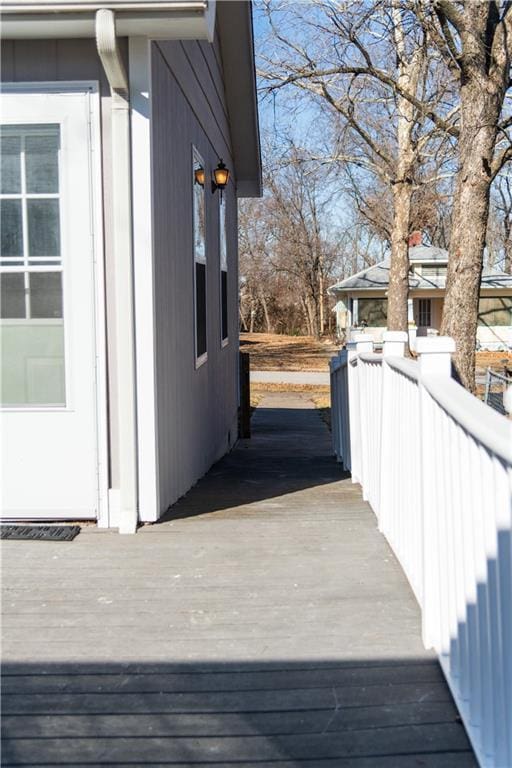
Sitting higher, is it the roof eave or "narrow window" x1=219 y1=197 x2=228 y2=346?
the roof eave

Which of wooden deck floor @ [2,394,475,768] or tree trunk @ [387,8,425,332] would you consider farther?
tree trunk @ [387,8,425,332]

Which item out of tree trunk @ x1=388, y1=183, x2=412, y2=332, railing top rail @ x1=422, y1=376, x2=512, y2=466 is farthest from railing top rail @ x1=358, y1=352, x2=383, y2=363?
tree trunk @ x1=388, y1=183, x2=412, y2=332

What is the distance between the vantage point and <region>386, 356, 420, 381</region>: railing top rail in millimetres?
3377

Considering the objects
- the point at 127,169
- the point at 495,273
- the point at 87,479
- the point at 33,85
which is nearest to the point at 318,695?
the point at 87,479

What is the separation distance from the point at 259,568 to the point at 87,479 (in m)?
1.28

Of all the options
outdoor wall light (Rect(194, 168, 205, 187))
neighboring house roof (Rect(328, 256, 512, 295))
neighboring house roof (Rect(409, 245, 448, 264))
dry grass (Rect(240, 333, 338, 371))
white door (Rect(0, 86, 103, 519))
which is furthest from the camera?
neighboring house roof (Rect(409, 245, 448, 264))

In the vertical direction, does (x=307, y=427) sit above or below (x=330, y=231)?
below

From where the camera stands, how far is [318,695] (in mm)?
2840

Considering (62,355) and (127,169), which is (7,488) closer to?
(62,355)

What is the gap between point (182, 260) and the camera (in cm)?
614

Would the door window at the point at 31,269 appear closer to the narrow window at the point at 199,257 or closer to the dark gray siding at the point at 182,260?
the dark gray siding at the point at 182,260

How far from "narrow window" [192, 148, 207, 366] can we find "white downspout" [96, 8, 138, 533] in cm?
220

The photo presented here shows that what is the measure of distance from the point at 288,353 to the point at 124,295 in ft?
99.0

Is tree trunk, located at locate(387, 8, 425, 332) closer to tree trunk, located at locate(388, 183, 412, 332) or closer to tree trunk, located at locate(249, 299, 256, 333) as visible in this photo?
tree trunk, located at locate(388, 183, 412, 332)
